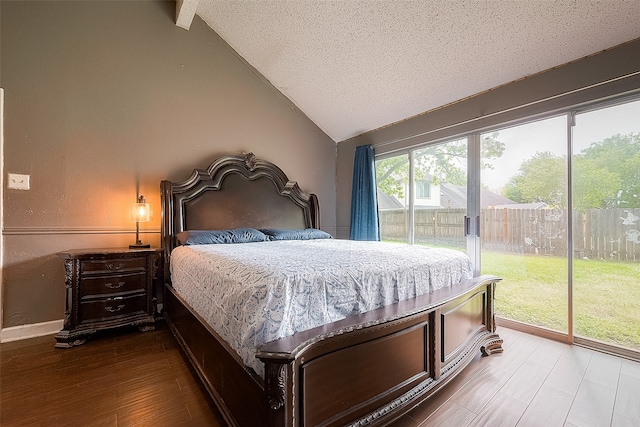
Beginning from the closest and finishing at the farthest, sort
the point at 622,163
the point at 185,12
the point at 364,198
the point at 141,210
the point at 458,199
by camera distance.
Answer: the point at 622,163
the point at 141,210
the point at 185,12
the point at 458,199
the point at 364,198

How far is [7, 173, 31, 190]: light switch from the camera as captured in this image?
98.3 inches

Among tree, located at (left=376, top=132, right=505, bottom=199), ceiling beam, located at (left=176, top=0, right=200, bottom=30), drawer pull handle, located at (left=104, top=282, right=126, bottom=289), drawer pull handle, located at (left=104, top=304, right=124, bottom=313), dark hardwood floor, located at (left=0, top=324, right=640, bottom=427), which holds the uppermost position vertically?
ceiling beam, located at (left=176, top=0, right=200, bottom=30)

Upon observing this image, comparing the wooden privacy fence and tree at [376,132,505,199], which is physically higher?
tree at [376,132,505,199]

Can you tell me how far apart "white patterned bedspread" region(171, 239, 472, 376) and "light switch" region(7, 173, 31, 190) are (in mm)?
1930

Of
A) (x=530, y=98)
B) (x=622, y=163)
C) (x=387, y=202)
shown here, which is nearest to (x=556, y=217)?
(x=622, y=163)

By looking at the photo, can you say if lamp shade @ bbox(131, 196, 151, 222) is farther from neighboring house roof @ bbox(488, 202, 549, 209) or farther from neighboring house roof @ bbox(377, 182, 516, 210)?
neighboring house roof @ bbox(488, 202, 549, 209)

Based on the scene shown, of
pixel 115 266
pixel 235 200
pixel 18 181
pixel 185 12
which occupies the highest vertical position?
pixel 185 12

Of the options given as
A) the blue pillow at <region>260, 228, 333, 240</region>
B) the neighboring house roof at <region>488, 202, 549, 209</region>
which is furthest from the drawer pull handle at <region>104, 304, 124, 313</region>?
the neighboring house roof at <region>488, 202, 549, 209</region>

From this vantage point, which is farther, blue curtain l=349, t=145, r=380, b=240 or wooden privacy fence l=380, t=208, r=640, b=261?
blue curtain l=349, t=145, r=380, b=240

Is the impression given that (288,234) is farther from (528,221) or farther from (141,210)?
(528,221)

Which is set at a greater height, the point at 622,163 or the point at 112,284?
the point at 622,163

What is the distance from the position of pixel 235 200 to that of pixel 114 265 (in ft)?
4.66

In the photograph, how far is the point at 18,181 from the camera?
8.28 ft

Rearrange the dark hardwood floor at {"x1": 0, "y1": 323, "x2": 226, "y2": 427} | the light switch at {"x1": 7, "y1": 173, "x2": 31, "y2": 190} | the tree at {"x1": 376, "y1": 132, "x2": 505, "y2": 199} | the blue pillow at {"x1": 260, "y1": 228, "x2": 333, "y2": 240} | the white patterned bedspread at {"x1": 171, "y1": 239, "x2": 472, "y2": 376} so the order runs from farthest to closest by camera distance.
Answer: the blue pillow at {"x1": 260, "y1": 228, "x2": 333, "y2": 240}
the tree at {"x1": 376, "y1": 132, "x2": 505, "y2": 199}
the light switch at {"x1": 7, "y1": 173, "x2": 31, "y2": 190}
the dark hardwood floor at {"x1": 0, "y1": 323, "x2": 226, "y2": 427}
the white patterned bedspread at {"x1": 171, "y1": 239, "x2": 472, "y2": 376}
